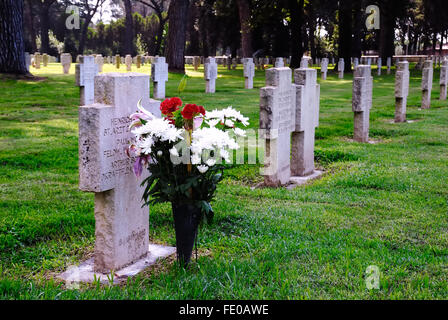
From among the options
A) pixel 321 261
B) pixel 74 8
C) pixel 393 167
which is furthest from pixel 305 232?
pixel 74 8

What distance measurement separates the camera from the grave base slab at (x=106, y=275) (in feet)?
13.6

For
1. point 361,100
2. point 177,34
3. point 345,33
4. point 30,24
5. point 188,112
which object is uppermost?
point 30,24

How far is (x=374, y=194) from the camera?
6449 mm

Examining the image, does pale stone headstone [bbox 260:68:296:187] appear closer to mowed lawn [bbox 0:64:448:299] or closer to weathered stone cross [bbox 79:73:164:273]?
mowed lawn [bbox 0:64:448:299]

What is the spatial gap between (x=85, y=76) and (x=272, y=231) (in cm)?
1085

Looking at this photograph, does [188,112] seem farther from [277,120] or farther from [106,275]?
[277,120]

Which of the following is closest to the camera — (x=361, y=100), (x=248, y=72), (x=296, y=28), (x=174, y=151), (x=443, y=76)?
(x=174, y=151)

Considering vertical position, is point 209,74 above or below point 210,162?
above

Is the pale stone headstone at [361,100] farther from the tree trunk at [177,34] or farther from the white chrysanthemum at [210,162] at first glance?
the tree trunk at [177,34]

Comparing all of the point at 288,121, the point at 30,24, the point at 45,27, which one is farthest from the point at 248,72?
the point at 45,27

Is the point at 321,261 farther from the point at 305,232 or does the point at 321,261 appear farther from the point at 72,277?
the point at 72,277

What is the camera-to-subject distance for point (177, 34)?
1049 inches

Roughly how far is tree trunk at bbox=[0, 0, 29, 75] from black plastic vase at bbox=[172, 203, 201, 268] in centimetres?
1622

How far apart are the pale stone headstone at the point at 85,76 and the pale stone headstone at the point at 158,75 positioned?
1996 mm
